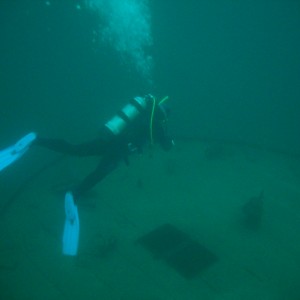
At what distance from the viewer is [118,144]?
6.11m

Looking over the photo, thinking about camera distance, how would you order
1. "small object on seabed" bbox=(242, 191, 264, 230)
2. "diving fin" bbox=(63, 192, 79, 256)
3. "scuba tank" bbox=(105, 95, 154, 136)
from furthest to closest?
"small object on seabed" bbox=(242, 191, 264, 230)
"scuba tank" bbox=(105, 95, 154, 136)
"diving fin" bbox=(63, 192, 79, 256)

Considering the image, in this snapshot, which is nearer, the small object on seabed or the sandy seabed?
the sandy seabed

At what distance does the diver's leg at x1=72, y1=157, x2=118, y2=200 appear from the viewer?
6.00 metres

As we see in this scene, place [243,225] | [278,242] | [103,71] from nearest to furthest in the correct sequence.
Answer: [278,242], [243,225], [103,71]

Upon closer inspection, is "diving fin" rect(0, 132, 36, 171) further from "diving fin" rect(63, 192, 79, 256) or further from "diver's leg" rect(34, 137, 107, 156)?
"diving fin" rect(63, 192, 79, 256)

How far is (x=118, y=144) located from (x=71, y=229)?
1701mm

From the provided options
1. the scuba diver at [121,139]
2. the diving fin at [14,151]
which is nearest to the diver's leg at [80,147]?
the scuba diver at [121,139]

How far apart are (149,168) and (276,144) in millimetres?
4398

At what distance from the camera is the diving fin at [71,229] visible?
17.3ft

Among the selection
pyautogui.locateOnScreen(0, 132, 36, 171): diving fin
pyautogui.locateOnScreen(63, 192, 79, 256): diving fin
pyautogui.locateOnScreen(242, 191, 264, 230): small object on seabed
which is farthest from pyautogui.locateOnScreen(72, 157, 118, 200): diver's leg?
pyautogui.locateOnScreen(242, 191, 264, 230): small object on seabed

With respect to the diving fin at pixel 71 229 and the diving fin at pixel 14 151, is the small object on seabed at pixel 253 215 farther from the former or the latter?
the diving fin at pixel 14 151

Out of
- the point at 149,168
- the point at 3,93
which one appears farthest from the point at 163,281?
the point at 3,93

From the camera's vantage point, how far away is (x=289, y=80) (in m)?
10.4

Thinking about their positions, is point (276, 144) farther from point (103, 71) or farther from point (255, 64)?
point (103, 71)
